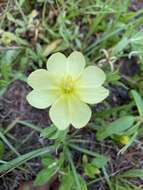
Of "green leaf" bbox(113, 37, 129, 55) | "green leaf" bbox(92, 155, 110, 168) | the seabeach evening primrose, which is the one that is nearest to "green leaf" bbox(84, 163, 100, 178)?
"green leaf" bbox(92, 155, 110, 168)

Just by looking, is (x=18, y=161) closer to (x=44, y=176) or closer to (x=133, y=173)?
(x=44, y=176)

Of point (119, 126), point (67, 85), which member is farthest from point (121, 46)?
point (67, 85)

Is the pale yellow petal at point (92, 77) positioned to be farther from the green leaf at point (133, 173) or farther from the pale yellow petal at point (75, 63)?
the green leaf at point (133, 173)

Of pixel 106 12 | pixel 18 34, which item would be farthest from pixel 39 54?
pixel 106 12

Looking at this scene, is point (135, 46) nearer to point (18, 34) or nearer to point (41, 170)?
point (18, 34)

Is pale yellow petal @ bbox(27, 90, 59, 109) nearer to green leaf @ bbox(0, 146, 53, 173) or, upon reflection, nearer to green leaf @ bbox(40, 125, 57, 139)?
green leaf @ bbox(40, 125, 57, 139)
